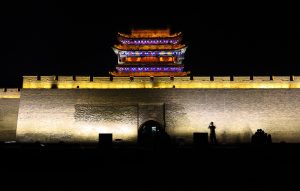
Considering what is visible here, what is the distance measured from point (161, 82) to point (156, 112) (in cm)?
170

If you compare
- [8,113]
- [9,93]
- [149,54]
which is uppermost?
[149,54]

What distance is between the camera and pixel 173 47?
67.9ft

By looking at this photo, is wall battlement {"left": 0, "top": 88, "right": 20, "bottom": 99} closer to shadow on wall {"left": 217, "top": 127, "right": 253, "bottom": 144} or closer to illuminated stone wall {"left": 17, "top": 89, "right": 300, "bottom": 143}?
illuminated stone wall {"left": 17, "top": 89, "right": 300, "bottom": 143}

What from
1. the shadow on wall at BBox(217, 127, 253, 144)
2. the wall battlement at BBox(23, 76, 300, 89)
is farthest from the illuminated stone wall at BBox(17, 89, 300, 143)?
the wall battlement at BBox(23, 76, 300, 89)

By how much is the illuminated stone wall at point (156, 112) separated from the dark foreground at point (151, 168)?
707 cm

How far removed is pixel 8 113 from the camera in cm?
1697

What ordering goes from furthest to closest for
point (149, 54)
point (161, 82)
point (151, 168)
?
point (149, 54) < point (161, 82) < point (151, 168)

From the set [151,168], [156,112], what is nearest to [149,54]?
[156,112]

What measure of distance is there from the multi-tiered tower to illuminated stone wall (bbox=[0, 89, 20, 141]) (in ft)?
19.7

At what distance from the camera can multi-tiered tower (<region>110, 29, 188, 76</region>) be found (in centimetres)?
2012

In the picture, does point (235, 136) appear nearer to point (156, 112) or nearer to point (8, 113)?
point (156, 112)

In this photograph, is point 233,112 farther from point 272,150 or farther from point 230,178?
point 230,178

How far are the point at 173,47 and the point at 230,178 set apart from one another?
14412 mm

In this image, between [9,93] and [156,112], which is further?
[9,93]
